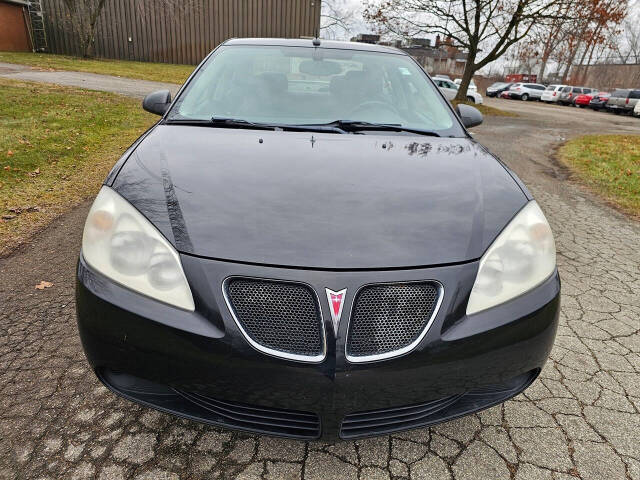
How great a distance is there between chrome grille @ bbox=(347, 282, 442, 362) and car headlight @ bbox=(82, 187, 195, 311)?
53 cm

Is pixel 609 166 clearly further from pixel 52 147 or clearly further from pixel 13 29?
pixel 13 29

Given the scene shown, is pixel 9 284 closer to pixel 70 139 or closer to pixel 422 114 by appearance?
pixel 422 114

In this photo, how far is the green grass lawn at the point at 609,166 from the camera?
6137mm

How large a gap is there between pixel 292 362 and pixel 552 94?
1575 inches

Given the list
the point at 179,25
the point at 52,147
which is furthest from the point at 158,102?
the point at 179,25

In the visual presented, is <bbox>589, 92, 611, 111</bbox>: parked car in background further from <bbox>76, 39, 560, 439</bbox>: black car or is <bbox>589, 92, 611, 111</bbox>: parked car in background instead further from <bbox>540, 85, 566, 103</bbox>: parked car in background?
<bbox>76, 39, 560, 439</bbox>: black car

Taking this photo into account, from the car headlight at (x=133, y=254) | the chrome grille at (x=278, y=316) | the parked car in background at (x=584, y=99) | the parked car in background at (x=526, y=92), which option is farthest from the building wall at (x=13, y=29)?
the parked car in background at (x=584, y=99)

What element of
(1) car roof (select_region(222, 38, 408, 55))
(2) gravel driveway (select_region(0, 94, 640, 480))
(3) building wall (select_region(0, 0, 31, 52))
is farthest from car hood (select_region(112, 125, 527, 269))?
(3) building wall (select_region(0, 0, 31, 52))

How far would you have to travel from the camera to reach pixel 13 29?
78.8 ft

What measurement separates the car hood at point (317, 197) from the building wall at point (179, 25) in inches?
1120

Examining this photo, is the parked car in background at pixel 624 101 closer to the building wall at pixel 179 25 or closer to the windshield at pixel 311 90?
the building wall at pixel 179 25

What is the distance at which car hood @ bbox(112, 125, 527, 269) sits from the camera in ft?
4.72

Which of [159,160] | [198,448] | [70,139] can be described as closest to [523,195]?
[159,160]

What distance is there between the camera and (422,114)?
8.96 ft
